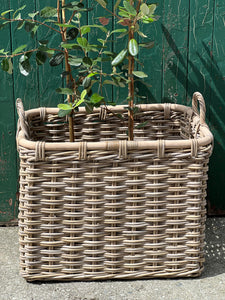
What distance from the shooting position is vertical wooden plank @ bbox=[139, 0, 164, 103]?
2.18 m

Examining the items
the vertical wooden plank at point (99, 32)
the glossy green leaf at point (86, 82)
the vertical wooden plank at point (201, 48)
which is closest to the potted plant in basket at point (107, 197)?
the glossy green leaf at point (86, 82)

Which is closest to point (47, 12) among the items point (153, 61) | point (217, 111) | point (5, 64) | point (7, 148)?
point (5, 64)

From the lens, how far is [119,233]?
5.81ft

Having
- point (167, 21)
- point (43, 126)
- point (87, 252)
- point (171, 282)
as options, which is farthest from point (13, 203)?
point (167, 21)

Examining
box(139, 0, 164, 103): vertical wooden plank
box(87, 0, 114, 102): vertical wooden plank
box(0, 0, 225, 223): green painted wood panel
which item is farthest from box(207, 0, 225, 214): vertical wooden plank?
box(87, 0, 114, 102): vertical wooden plank

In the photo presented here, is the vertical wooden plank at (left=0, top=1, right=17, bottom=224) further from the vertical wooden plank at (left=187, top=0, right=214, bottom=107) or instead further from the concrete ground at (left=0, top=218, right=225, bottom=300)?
the vertical wooden plank at (left=187, top=0, right=214, bottom=107)

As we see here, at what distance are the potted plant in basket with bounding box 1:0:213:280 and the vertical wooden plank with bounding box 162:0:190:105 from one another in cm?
42

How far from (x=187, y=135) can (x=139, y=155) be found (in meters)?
0.46

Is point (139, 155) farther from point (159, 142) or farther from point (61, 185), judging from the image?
point (61, 185)

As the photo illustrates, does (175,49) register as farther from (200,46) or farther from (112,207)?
(112,207)

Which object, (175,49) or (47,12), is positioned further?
(175,49)

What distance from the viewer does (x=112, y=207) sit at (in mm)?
→ 1729

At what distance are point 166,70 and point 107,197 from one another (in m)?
0.78

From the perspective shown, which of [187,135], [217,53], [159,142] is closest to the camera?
[159,142]
